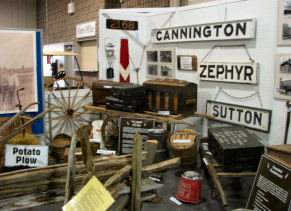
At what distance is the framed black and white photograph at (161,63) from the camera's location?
14.5ft

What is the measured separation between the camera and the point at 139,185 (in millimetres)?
1317

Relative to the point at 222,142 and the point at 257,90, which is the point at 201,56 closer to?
the point at 257,90

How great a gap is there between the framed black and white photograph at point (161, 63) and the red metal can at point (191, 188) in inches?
79.3

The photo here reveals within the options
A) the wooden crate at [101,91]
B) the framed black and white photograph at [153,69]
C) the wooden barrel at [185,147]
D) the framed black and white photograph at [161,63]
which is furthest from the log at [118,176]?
the framed black and white photograph at [153,69]

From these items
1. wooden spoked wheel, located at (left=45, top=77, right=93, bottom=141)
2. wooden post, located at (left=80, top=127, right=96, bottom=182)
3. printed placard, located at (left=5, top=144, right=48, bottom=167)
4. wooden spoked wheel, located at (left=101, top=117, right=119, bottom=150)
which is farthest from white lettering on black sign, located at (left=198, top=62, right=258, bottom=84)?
wooden post, located at (left=80, top=127, right=96, bottom=182)

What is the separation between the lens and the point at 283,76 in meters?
3.12

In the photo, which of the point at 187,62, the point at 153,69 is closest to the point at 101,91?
the point at 153,69

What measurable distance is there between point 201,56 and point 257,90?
950 millimetres

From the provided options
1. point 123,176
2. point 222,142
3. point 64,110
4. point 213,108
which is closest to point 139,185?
point 123,176

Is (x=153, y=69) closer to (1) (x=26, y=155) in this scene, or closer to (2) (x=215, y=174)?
(2) (x=215, y=174)

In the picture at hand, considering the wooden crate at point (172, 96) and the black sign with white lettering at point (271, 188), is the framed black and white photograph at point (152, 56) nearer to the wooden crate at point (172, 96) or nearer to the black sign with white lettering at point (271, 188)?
the wooden crate at point (172, 96)

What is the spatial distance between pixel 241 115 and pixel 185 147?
883mm

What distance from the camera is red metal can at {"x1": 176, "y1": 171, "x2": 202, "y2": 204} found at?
2.75 meters

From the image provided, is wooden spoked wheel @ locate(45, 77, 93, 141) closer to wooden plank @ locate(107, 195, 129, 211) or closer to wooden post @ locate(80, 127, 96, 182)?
wooden plank @ locate(107, 195, 129, 211)
